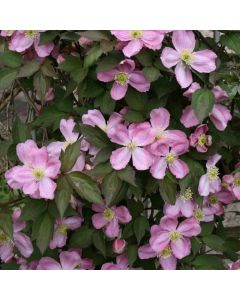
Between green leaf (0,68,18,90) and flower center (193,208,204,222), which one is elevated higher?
green leaf (0,68,18,90)

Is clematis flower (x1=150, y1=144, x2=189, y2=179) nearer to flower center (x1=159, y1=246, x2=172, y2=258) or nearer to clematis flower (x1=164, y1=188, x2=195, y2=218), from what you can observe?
clematis flower (x1=164, y1=188, x2=195, y2=218)

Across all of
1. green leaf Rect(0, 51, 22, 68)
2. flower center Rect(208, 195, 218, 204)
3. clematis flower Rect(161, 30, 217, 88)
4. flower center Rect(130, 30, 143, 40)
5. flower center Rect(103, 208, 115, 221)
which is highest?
flower center Rect(130, 30, 143, 40)

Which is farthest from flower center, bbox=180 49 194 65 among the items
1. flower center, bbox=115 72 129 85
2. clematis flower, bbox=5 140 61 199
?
clematis flower, bbox=5 140 61 199

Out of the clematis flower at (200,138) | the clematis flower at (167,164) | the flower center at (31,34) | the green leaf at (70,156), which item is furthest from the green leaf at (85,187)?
the flower center at (31,34)

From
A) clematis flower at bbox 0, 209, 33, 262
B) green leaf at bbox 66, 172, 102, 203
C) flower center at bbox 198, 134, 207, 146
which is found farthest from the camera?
clematis flower at bbox 0, 209, 33, 262

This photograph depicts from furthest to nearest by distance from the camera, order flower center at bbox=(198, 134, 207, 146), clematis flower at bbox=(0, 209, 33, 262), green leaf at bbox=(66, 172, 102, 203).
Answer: clematis flower at bbox=(0, 209, 33, 262) → flower center at bbox=(198, 134, 207, 146) → green leaf at bbox=(66, 172, 102, 203)

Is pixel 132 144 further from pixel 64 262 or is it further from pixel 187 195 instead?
pixel 64 262

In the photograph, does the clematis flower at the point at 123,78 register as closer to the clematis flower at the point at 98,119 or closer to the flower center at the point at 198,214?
the clematis flower at the point at 98,119
